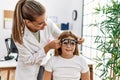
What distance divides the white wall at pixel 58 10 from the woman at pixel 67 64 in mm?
Result: 3097

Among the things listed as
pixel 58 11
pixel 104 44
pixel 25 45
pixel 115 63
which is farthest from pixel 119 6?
pixel 58 11

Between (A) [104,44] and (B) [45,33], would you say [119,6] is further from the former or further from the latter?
(B) [45,33]

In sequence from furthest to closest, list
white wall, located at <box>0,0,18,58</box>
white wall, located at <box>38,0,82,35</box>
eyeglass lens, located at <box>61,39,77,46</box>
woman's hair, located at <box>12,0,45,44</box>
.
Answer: white wall, located at <box>38,0,82,35</box>
white wall, located at <box>0,0,18,58</box>
eyeglass lens, located at <box>61,39,77,46</box>
woman's hair, located at <box>12,0,45,44</box>

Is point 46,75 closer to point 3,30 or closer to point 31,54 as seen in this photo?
point 31,54

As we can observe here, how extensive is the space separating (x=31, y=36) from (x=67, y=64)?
414 millimetres

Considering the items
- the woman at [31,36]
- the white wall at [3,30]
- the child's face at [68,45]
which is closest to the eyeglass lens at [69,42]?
the child's face at [68,45]

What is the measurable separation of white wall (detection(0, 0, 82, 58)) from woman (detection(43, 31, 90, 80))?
10.2 ft

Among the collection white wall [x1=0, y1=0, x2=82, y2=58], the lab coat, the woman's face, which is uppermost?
white wall [x1=0, y1=0, x2=82, y2=58]

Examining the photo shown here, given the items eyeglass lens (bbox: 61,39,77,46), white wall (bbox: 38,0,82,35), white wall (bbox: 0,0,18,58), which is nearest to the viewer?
eyeglass lens (bbox: 61,39,77,46)

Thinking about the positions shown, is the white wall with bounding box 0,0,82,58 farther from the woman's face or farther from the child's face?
the woman's face

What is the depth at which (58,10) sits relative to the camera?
5.10m

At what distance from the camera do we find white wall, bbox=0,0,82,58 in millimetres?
4727

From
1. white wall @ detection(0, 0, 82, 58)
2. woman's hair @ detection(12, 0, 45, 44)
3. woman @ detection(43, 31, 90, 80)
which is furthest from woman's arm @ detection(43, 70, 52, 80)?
white wall @ detection(0, 0, 82, 58)

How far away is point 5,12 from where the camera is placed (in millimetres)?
4766
